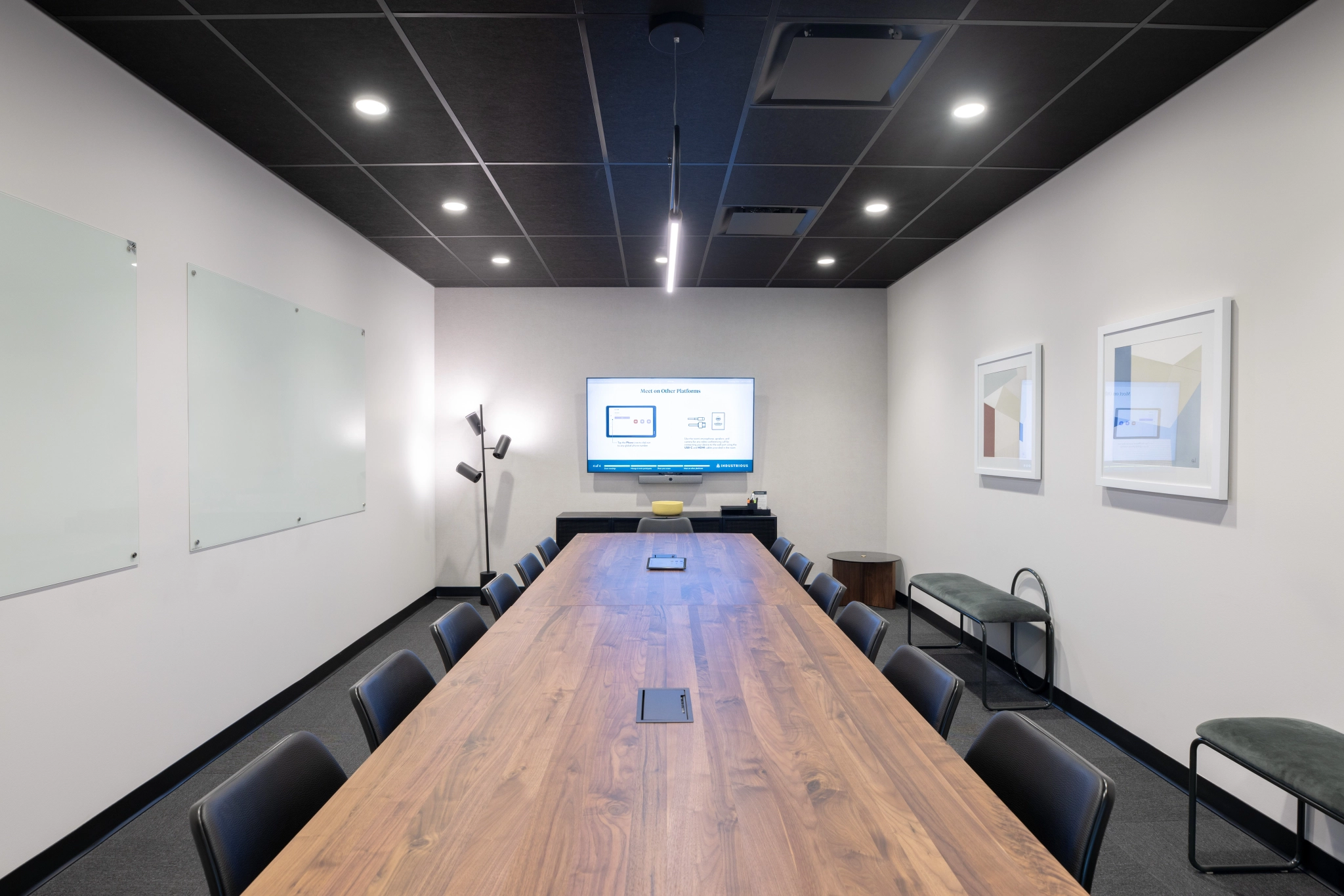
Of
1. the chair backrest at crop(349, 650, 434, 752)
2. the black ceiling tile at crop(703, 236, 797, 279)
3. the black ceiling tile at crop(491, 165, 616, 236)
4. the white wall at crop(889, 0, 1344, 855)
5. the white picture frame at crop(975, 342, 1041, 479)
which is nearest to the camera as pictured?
the chair backrest at crop(349, 650, 434, 752)

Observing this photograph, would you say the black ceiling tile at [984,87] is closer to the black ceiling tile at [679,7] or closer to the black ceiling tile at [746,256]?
the black ceiling tile at [679,7]

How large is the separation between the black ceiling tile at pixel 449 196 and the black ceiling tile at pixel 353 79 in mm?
184

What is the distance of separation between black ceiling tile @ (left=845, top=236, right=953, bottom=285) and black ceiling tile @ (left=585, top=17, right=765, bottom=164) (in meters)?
2.19

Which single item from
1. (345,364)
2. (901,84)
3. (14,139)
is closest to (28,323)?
(14,139)

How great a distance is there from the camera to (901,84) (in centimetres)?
271

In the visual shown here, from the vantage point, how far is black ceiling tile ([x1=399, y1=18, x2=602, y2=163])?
7.66 ft

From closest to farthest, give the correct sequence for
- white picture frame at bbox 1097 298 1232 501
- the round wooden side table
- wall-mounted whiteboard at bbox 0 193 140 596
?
wall-mounted whiteboard at bbox 0 193 140 596
white picture frame at bbox 1097 298 1232 501
the round wooden side table

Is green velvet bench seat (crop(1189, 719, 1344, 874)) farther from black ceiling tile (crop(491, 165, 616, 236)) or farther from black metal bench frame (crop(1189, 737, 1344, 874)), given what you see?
black ceiling tile (crop(491, 165, 616, 236))

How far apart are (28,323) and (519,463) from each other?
4.24 m

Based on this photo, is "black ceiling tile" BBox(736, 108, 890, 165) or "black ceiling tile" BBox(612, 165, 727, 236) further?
"black ceiling tile" BBox(612, 165, 727, 236)

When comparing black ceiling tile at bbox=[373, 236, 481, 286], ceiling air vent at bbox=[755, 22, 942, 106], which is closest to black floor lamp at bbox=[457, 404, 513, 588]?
black ceiling tile at bbox=[373, 236, 481, 286]

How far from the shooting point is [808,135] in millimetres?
3123

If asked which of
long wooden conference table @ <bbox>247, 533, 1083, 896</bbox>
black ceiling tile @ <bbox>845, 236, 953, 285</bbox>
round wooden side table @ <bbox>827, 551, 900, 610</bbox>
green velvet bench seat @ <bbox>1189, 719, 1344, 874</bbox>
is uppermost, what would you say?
black ceiling tile @ <bbox>845, 236, 953, 285</bbox>

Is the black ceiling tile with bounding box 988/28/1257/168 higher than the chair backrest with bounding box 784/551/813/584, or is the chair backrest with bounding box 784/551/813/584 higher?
the black ceiling tile with bounding box 988/28/1257/168
